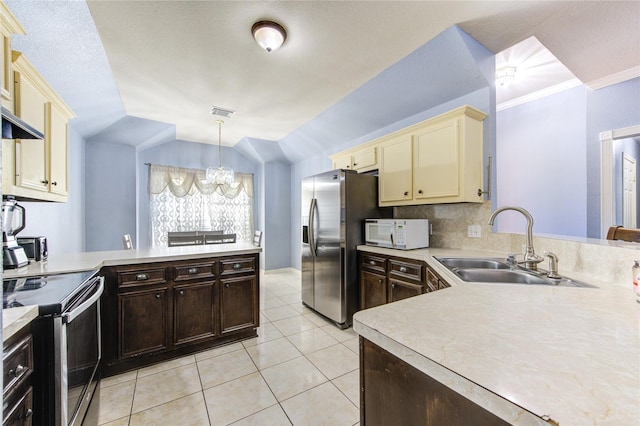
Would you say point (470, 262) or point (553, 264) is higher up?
point (553, 264)

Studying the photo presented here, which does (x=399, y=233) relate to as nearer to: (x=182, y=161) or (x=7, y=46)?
(x=7, y=46)

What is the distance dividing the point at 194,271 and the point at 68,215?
233 cm

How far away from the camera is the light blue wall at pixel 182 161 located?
488 centimetres

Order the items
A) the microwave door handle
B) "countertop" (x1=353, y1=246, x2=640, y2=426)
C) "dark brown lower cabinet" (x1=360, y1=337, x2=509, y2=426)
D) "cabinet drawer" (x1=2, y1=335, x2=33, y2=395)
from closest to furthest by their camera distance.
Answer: "countertop" (x1=353, y1=246, x2=640, y2=426), "dark brown lower cabinet" (x1=360, y1=337, x2=509, y2=426), "cabinet drawer" (x1=2, y1=335, x2=33, y2=395), the microwave door handle

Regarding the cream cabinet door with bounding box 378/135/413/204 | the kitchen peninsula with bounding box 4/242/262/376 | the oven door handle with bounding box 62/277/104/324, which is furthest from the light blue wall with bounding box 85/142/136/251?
the cream cabinet door with bounding box 378/135/413/204

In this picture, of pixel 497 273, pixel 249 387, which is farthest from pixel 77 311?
pixel 497 273

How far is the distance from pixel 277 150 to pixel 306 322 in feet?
11.7

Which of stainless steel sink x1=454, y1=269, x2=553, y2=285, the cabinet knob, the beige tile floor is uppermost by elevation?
stainless steel sink x1=454, y1=269, x2=553, y2=285

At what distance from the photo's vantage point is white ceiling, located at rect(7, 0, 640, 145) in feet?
6.21

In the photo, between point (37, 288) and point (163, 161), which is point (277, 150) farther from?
point (37, 288)

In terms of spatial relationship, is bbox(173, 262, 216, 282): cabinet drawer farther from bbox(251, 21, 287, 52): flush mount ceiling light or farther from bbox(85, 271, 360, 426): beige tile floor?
bbox(251, 21, 287, 52): flush mount ceiling light

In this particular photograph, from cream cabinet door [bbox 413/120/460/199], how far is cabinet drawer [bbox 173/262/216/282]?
2.12 m

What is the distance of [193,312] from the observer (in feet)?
7.82

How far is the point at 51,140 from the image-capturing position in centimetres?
201
